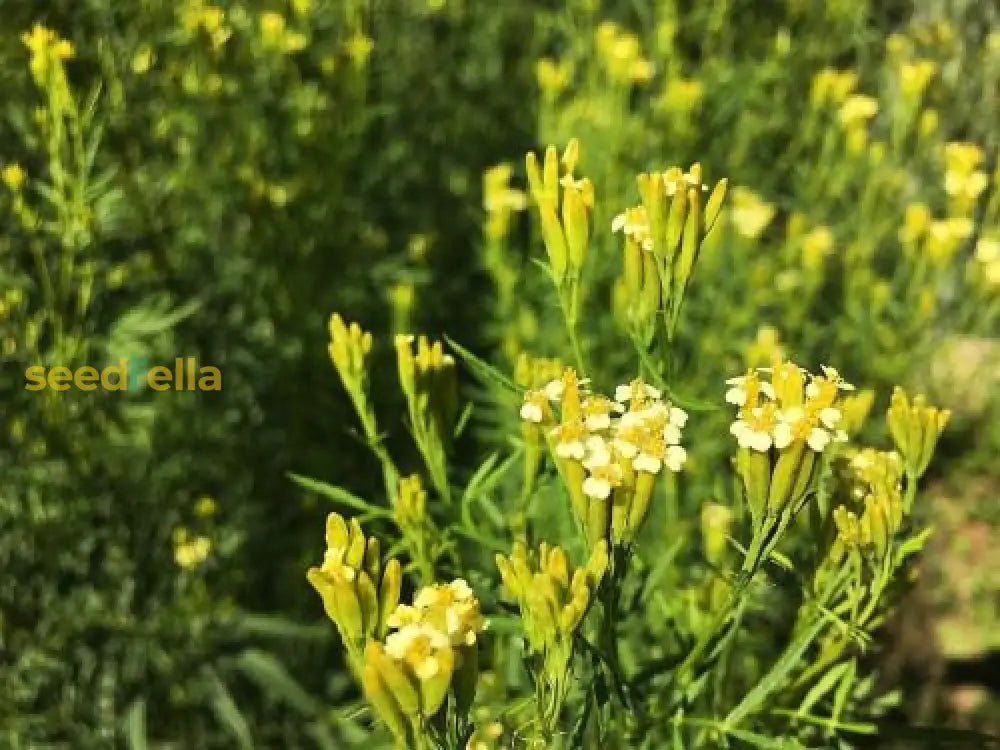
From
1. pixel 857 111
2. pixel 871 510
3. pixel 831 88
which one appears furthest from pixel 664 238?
pixel 831 88

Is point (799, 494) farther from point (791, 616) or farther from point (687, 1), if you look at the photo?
point (687, 1)

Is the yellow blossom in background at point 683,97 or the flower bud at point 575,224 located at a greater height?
the flower bud at point 575,224

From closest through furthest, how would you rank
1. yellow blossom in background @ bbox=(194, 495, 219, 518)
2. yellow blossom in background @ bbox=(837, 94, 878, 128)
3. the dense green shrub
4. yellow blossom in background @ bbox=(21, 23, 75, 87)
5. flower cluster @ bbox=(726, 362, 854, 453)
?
flower cluster @ bbox=(726, 362, 854, 453)
yellow blossom in background @ bbox=(21, 23, 75, 87)
the dense green shrub
yellow blossom in background @ bbox=(194, 495, 219, 518)
yellow blossom in background @ bbox=(837, 94, 878, 128)

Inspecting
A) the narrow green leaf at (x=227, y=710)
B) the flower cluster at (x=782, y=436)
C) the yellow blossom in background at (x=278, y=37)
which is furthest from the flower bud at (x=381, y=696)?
the yellow blossom in background at (x=278, y=37)

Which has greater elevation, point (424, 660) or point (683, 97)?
point (683, 97)

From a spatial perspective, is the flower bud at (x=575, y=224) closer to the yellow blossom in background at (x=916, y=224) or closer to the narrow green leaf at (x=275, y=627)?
the narrow green leaf at (x=275, y=627)

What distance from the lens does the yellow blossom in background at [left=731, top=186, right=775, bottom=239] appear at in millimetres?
2910

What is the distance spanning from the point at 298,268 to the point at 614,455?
1.55m

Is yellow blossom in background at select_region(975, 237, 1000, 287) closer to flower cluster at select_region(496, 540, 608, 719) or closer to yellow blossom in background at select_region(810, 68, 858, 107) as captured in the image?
yellow blossom in background at select_region(810, 68, 858, 107)

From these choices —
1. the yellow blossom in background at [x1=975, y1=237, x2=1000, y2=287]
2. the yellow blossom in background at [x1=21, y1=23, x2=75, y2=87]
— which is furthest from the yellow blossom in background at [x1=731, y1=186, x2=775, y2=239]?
the yellow blossom in background at [x1=21, y1=23, x2=75, y2=87]

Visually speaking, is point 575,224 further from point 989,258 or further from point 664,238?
point 989,258

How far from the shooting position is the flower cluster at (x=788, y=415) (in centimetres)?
126

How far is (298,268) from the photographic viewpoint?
267cm

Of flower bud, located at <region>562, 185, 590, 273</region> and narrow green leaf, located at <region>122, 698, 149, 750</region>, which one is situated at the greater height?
flower bud, located at <region>562, 185, 590, 273</region>
